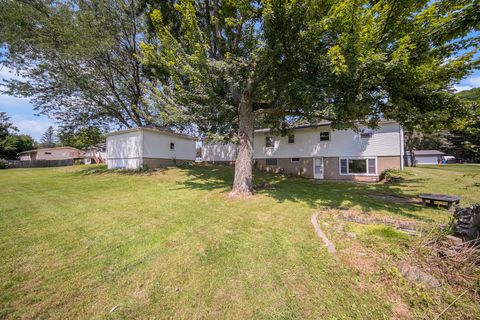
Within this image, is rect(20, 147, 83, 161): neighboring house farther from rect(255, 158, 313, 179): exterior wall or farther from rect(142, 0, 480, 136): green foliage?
rect(142, 0, 480, 136): green foliage

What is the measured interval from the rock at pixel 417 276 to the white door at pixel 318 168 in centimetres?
1426

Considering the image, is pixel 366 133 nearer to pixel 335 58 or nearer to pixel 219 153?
pixel 335 58

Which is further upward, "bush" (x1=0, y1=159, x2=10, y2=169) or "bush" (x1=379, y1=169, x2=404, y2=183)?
"bush" (x1=0, y1=159, x2=10, y2=169)

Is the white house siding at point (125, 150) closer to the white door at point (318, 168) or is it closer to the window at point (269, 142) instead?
the window at point (269, 142)

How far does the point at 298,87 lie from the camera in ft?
23.4

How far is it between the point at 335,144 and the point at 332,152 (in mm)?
695

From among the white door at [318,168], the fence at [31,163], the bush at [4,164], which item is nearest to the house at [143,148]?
the white door at [318,168]

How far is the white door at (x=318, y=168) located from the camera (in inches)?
662

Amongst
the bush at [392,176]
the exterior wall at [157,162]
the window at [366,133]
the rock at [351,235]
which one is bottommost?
the rock at [351,235]

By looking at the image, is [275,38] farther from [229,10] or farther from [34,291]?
A: [34,291]

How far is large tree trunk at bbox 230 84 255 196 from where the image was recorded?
892 centimetres

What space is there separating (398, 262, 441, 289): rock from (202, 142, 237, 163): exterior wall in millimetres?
19117

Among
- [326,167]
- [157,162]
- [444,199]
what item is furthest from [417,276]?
[157,162]

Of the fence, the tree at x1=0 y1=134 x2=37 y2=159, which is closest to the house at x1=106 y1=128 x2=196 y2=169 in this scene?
the fence
